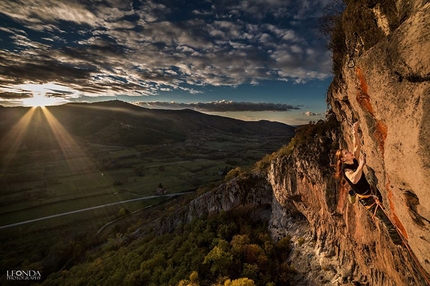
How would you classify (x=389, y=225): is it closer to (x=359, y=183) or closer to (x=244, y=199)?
(x=359, y=183)

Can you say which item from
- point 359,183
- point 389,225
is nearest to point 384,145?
point 359,183

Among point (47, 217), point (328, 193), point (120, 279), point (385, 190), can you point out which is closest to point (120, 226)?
point (47, 217)

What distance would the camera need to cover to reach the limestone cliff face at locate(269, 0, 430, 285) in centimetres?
456

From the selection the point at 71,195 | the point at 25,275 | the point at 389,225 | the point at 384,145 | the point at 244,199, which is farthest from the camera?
the point at 71,195

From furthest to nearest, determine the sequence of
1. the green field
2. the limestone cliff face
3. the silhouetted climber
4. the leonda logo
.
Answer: the green field → the leonda logo → the silhouetted climber → the limestone cliff face

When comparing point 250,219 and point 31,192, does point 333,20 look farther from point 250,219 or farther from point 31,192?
point 31,192

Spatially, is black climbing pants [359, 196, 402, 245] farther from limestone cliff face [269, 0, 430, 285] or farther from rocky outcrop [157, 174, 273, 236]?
rocky outcrop [157, 174, 273, 236]

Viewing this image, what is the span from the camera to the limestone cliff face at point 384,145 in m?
4.56

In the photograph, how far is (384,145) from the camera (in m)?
6.31

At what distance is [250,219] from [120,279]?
53.2ft

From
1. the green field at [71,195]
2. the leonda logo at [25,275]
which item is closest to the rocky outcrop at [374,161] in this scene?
the green field at [71,195]

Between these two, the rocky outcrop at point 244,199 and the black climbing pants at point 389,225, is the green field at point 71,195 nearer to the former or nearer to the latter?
the rocky outcrop at point 244,199

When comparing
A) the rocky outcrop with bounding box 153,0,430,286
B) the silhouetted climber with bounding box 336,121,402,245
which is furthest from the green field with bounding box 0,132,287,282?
the silhouetted climber with bounding box 336,121,402,245

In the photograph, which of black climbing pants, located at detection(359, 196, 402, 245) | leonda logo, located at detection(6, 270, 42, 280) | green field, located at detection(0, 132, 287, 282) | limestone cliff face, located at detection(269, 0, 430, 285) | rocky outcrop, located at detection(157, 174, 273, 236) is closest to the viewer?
limestone cliff face, located at detection(269, 0, 430, 285)
